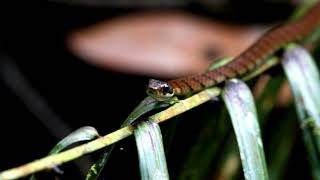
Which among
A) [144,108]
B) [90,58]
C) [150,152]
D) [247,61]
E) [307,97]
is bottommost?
[150,152]

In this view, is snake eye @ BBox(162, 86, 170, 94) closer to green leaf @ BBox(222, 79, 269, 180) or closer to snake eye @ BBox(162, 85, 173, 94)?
snake eye @ BBox(162, 85, 173, 94)

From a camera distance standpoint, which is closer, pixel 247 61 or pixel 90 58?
pixel 247 61

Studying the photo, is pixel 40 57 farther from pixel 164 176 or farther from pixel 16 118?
pixel 164 176

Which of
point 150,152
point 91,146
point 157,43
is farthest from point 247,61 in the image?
point 157,43

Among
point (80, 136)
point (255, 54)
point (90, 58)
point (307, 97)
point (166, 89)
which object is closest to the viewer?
point (80, 136)

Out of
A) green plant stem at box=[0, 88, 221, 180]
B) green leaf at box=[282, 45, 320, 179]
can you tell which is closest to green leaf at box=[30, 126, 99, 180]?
green plant stem at box=[0, 88, 221, 180]

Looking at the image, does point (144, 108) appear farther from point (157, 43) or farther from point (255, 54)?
point (157, 43)
